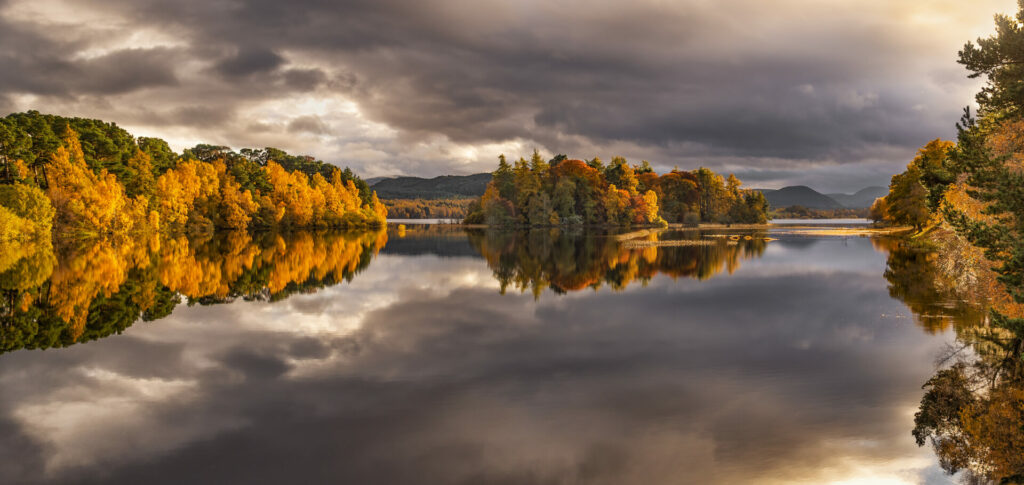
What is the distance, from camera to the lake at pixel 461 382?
339 inches

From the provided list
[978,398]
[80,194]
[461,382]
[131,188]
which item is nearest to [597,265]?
[461,382]

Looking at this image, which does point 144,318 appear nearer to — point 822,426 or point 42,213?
point 822,426

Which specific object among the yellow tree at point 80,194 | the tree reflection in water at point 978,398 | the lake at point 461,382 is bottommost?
the lake at point 461,382

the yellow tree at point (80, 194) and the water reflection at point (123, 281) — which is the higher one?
the yellow tree at point (80, 194)

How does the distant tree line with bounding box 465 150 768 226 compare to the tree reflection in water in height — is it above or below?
above

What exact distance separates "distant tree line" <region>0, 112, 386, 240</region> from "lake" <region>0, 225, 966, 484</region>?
31519 mm

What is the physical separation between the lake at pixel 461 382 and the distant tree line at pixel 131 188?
31519 millimetres

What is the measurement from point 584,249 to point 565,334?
118 feet

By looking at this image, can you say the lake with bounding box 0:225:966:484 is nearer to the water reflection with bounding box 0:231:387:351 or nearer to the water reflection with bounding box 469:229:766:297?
the water reflection with bounding box 0:231:387:351

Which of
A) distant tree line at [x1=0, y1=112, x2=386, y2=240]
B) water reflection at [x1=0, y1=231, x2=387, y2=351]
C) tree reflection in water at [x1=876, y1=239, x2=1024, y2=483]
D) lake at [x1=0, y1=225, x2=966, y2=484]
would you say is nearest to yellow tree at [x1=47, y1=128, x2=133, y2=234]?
distant tree line at [x1=0, y1=112, x2=386, y2=240]

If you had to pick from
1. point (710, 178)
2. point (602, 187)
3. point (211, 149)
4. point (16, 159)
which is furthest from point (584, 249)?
point (710, 178)

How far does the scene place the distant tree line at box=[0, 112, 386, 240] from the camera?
5153 centimetres

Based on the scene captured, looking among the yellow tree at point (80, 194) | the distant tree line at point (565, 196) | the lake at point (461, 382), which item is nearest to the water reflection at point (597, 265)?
the lake at point (461, 382)

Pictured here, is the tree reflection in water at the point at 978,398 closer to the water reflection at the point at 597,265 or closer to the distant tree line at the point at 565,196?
the water reflection at the point at 597,265
